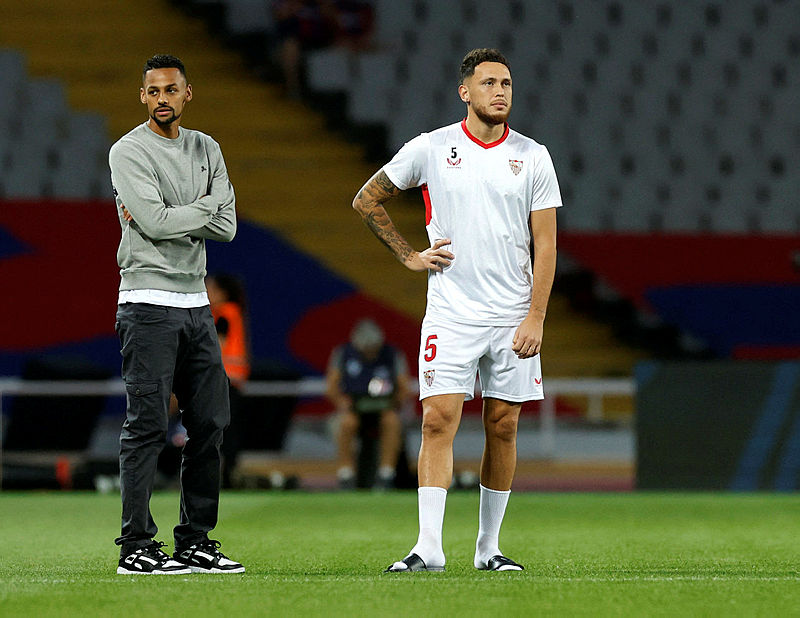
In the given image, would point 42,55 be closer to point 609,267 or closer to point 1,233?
point 1,233

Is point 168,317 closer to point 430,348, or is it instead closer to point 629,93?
point 430,348

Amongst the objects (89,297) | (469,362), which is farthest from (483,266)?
(89,297)

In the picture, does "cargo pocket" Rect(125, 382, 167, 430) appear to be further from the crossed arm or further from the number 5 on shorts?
the number 5 on shorts

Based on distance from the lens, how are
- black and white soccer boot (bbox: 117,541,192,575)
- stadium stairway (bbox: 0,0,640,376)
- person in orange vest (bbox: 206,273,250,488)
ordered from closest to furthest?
1. black and white soccer boot (bbox: 117,541,192,575)
2. person in orange vest (bbox: 206,273,250,488)
3. stadium stairway (bbox: 0,0,640,376)

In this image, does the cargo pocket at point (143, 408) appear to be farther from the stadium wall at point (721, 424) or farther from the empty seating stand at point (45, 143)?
the empty seating stand at point (45, 143)

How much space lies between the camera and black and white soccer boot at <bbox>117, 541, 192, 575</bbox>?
5512 millimetres

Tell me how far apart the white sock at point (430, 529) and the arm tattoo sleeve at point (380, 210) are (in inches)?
38.8

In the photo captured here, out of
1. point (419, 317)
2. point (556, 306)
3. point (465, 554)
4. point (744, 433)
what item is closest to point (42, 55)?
point (419, 317)

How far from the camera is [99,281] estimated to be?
16.7m

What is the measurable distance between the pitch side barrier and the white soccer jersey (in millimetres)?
7725

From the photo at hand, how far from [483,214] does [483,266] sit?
207 mm

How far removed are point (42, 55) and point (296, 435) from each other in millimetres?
6727

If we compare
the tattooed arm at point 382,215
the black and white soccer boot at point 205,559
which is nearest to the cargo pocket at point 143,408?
the black and white soccer boot at point 205,559

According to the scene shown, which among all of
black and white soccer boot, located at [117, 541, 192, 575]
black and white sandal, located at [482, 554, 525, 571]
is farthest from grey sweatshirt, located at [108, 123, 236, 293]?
black and white sandal, located at [482, 554, 525, 571]
